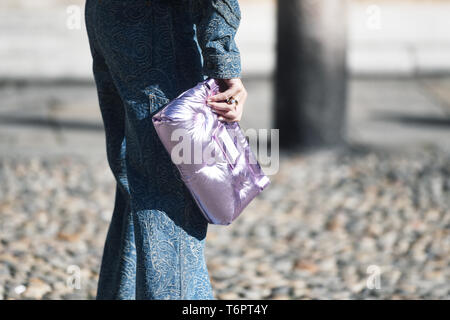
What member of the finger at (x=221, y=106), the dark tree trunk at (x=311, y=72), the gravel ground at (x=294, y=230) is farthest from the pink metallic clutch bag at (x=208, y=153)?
the dark tree trunk at (x=311, y=72)

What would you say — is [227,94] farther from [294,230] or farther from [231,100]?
[294,230]

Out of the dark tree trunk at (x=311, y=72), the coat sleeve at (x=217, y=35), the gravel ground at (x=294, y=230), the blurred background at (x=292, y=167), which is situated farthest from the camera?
the dark tree trunk at (x=311, y=72)

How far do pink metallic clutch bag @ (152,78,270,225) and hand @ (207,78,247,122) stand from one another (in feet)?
0.06

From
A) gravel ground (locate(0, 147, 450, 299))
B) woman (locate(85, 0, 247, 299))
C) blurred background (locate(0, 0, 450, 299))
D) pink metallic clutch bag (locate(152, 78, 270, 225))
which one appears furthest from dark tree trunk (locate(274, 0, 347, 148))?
pink metallic clutch bag (locate(152, 78, 270, 225))

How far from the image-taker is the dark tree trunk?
204 inches

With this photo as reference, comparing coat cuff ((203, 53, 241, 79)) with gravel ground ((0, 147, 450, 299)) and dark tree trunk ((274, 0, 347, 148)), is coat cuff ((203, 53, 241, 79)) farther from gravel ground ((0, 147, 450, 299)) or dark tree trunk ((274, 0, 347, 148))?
dark tree trunk ((274, 0, 347, 148))

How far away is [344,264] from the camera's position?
3.57 m

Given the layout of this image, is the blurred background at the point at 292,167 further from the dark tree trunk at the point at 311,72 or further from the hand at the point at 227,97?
the hand at the point at 227,97

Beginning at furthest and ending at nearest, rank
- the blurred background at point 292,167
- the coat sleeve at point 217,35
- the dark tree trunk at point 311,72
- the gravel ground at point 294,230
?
the dark tree trunk at point 311,72, the blurred background at point 292,167, the gravel ground at point 294,230, the coat sleeve at point 217,35

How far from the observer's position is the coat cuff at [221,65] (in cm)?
193

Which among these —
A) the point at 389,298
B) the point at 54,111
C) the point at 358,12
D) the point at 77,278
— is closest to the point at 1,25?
the point at 54,111
